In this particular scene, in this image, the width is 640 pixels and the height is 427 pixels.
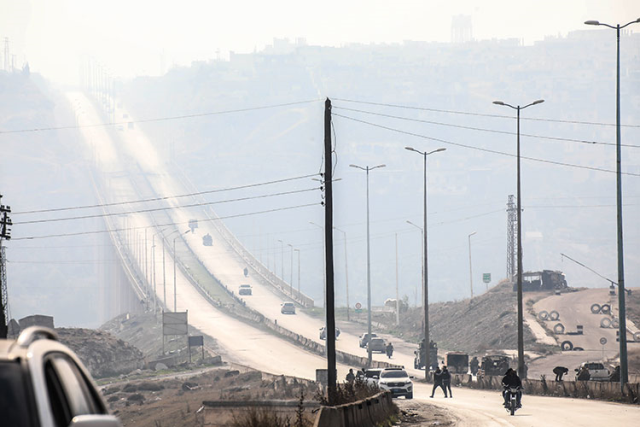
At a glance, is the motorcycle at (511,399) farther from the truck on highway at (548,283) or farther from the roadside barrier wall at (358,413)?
the truck on highway at (548,283)

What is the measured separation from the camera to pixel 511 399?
1315 inches

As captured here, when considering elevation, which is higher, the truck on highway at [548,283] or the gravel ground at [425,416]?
the truck on highway at [548,283]

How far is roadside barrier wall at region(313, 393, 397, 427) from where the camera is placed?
20.4 m

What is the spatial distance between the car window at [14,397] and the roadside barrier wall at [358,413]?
1538 cm

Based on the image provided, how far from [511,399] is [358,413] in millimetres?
11137

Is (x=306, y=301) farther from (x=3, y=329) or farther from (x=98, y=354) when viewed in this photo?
(x=3, y=329)

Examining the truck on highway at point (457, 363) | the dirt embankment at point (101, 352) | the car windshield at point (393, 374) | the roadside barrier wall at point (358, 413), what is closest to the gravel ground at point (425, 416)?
the roadside barrier wall at point (358, 413)

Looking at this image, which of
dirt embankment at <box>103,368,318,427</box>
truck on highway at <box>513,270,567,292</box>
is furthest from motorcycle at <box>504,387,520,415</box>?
truck on highway at <box>513,270,567,292</box>

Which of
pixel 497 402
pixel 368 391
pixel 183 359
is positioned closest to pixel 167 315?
pixel 183 359

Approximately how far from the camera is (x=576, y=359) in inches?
3366

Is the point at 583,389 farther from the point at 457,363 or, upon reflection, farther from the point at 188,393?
the point at 188,393

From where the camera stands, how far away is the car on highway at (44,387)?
15.6 ft

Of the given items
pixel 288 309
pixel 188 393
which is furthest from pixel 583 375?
pixel 288 309

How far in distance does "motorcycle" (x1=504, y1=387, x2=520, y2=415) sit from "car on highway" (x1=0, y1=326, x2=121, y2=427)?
93.1 ft
